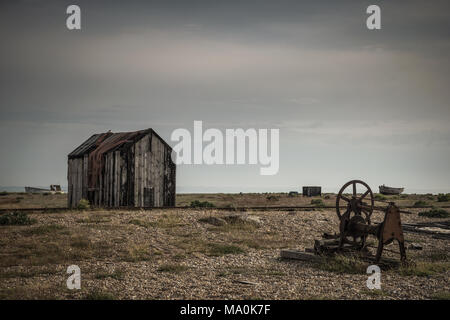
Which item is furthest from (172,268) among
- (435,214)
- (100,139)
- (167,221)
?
(435,214)

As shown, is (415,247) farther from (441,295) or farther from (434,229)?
(441,295)

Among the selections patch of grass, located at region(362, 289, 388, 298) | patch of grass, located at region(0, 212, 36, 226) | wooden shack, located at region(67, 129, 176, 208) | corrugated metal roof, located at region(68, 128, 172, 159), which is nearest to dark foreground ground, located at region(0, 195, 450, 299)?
patch of grass, located at region(362, 289, 388, 298)

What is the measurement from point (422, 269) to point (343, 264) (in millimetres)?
1914

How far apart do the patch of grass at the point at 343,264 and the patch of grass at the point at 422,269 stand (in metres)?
0.97

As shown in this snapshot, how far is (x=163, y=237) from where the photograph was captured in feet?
50.2

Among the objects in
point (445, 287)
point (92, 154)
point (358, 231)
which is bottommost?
point (445, 287)

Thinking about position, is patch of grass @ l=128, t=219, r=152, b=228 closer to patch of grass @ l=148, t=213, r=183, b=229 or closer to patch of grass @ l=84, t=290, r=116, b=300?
patch of grass @ l=148, t=213, r=183, b=229

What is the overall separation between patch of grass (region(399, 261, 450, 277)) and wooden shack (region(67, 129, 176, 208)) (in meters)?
16.8

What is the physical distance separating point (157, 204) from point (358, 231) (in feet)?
51.8

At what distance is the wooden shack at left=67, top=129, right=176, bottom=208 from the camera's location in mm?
24375

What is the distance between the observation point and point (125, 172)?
2445 centimetres

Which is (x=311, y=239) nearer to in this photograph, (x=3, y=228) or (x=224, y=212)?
(x=224, y=212)
